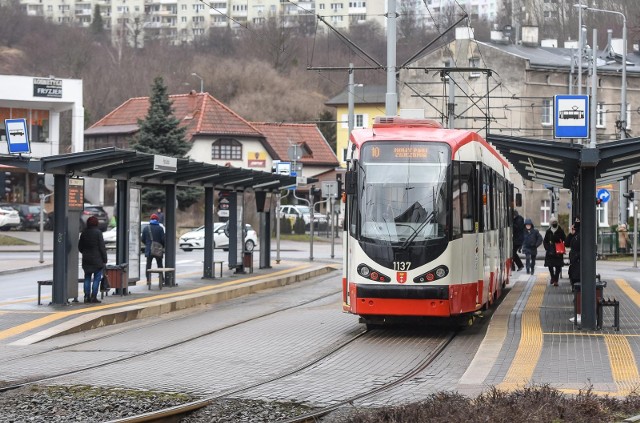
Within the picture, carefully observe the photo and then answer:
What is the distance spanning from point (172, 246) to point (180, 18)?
11712 centimetres

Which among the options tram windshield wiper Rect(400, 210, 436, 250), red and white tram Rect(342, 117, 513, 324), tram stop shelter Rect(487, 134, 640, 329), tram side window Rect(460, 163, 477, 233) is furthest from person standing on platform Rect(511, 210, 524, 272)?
tram windshield wiper Rect(400, 210, 436, 250)

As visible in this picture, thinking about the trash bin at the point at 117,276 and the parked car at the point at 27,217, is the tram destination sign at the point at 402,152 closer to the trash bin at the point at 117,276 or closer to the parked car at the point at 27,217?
the trash bin at the point at 117,276

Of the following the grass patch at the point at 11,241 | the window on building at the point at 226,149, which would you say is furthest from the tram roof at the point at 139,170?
the window on building at the point at 226,149

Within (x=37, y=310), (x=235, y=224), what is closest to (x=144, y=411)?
(x=37, y=310)

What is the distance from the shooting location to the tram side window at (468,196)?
18094 mm

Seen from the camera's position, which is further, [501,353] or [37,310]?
[37,310]

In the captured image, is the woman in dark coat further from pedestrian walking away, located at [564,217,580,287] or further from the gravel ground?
the gravel ground

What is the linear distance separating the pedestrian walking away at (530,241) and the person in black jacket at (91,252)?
14.8 m

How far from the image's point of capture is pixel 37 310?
21.0 metres

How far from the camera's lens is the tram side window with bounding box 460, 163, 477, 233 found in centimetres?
1809

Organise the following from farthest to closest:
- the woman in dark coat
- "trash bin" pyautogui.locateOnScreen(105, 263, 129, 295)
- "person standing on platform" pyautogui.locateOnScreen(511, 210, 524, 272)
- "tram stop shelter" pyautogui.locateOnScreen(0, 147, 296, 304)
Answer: "person standing on platform" pyautogui.locateOnScreen(511, 210, 524, 272), the woman in dark coat, "trash bin" pyautogui.locateOnScreen(105, 263, 129, 295), "tram stop shelter" pyautogui.locateOnScreen(0, 147, 296, 304)

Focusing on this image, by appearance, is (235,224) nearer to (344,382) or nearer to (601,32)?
(344,382)

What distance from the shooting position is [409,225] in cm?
1753

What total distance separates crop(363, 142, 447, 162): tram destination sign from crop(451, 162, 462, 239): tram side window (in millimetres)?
347
